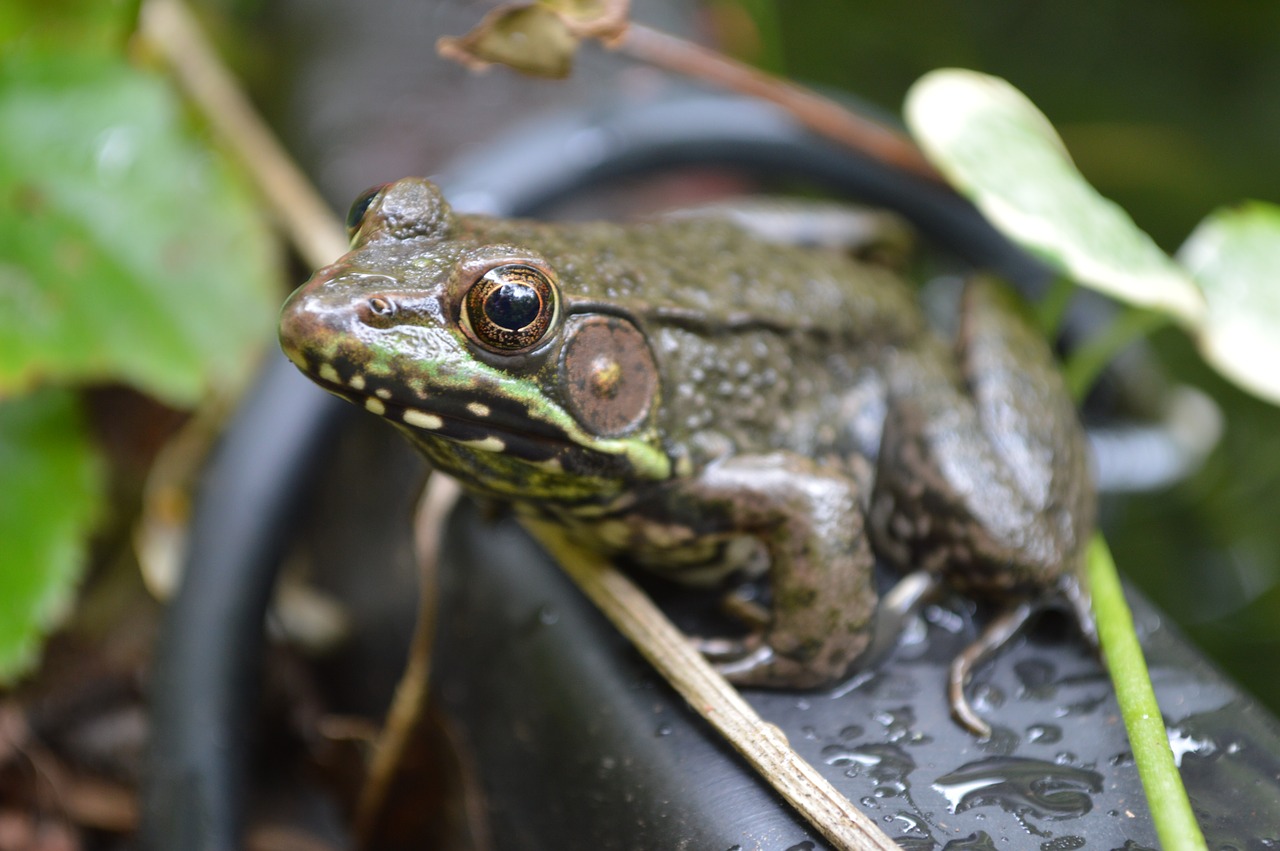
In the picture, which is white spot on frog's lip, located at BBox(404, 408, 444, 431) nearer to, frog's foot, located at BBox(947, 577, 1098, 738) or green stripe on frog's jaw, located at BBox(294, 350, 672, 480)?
green stripe on frog's jaw, located at BBox(294, 350, 672, 480)

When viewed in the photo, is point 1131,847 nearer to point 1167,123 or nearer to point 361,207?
point 361,207

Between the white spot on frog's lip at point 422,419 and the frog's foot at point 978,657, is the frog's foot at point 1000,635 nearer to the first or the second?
the frog's foot at point 978,657

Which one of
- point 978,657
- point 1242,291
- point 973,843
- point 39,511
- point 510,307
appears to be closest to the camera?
point 973,843

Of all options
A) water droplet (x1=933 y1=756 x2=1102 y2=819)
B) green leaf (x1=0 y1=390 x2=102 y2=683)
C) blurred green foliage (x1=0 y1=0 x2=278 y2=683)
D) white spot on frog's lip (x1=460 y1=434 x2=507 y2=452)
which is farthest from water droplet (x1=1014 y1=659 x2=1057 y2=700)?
green leaf (x1=0 y1=390 x2=102 y2=683)

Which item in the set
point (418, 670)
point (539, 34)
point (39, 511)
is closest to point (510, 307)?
point (539, 34)

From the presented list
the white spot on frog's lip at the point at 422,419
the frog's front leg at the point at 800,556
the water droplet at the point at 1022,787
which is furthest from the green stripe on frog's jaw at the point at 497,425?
the water droplet at the point at 1022,787

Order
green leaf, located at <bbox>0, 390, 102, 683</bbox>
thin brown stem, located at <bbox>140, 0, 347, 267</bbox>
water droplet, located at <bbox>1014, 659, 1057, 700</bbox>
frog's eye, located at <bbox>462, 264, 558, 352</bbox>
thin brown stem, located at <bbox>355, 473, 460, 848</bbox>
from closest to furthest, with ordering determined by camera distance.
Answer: frog's eye, located at <bbox>462, 264, 558, 352</bbox>
water droplet, located at <bbox>1014, 659, 1057, 700</bbox>
thin brown stem, located at <bbox>355, 473, 460, 848</bbox>
green leaf, located at <bbox>0, 390, 102, 683</bbox>
thin brown stem, located at <bbox>140, 0, 347, 267</bbox>
